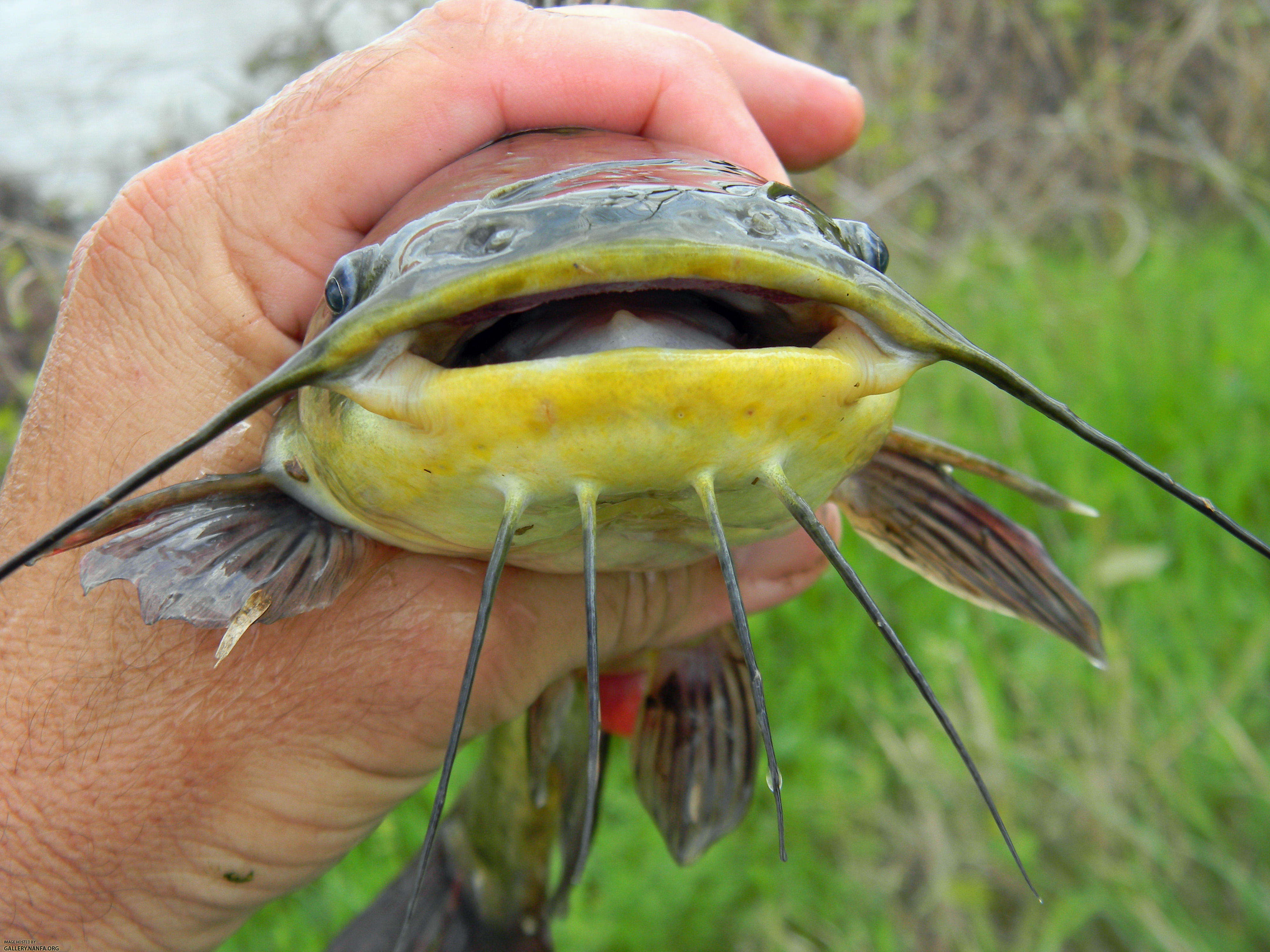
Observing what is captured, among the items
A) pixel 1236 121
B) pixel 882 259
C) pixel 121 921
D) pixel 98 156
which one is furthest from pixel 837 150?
pixel 1236 121

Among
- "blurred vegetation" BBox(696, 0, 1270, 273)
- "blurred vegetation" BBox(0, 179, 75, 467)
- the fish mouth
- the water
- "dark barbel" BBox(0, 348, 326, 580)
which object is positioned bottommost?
"blurred vegetation" BBox(696, 0, 1270, 273)

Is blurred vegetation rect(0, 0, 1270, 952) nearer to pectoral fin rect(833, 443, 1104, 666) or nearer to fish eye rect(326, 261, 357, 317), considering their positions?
pectoral fin rect(833, 443, 1104, 666)

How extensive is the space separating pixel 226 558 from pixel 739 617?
0.55m

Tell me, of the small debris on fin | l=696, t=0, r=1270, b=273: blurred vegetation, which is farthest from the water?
the small debris on fin

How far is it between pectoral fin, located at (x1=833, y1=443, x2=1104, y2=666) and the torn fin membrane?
67 cm

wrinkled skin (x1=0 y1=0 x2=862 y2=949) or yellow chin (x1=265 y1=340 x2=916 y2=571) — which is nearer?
yellow chin (x1=265 y1=340 x2=916 y2=571)

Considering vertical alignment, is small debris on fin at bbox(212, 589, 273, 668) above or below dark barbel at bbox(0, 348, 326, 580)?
below

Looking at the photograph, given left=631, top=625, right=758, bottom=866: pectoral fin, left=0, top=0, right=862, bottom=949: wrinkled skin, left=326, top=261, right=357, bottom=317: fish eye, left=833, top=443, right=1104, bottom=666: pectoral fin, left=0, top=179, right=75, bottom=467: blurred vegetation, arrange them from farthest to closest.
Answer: left=0, top=179, right=75, bottom=467: blurred vegetation
left=631, top=625, right=758, bottom=866: pectoral fin
left=833, top=443, right=1104, bottom=666: pectoral fin
left=0, top=0, right=862, bottom=949: wrinkled skin
left=326, top=261, right=357, bottom=317: fish eye

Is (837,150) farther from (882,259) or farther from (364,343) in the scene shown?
(364,343)

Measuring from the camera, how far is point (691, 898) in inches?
66.3

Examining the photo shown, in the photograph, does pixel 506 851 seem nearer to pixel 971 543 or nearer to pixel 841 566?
pixel 971 543

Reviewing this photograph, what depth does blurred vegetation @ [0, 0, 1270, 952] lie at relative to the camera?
5.18ft

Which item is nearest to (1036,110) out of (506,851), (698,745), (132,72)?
(132,72)

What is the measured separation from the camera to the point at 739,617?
0.73 m
